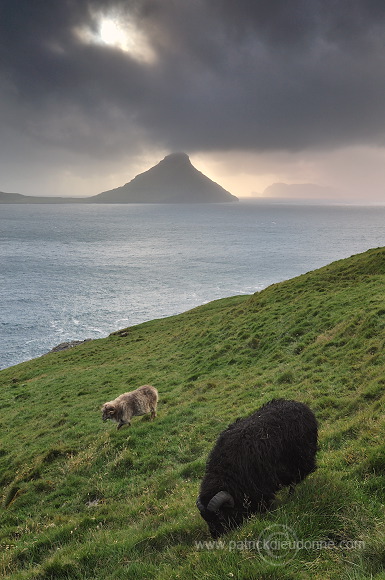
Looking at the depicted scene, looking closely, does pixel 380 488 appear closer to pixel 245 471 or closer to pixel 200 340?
pixel 245 471

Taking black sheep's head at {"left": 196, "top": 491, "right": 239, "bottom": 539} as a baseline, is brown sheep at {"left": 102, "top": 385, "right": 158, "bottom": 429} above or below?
below

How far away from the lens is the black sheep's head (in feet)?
21.3

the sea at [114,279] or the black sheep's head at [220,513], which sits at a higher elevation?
the black sheep's head at [220,513]

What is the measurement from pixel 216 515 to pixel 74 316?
79.4 metres

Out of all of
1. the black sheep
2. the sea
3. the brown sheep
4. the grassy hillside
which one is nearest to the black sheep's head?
the black sheep

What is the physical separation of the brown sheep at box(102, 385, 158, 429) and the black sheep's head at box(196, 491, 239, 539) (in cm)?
966

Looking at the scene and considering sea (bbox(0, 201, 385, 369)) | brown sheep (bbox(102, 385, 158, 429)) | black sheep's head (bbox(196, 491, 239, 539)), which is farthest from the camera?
sea (bbox(0, 201, 385, 369))

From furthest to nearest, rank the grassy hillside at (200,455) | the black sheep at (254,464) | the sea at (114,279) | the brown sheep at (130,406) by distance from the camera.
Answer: the sea at (114,279) → the brown sheep at (130,406) → the black sheep at (254,464) → the grassy hillside at (200,455)

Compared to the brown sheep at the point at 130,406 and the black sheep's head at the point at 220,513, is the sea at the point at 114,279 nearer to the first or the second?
the brown sheep at the point at 130,406

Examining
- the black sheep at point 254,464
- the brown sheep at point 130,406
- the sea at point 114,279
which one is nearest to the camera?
the black sheep at point 254,464

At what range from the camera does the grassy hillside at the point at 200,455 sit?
18.2ft

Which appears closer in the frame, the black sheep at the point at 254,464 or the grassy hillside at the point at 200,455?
the grassy hillside at the point at 200,455

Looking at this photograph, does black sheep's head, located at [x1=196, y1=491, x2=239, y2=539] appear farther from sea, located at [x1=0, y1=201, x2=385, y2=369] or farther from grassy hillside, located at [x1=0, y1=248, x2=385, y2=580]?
sea, located at [x1=0, y1=201, x2=385, y2=369]

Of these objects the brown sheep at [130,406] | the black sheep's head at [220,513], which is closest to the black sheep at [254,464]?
the black sheep's head at [220,513]
